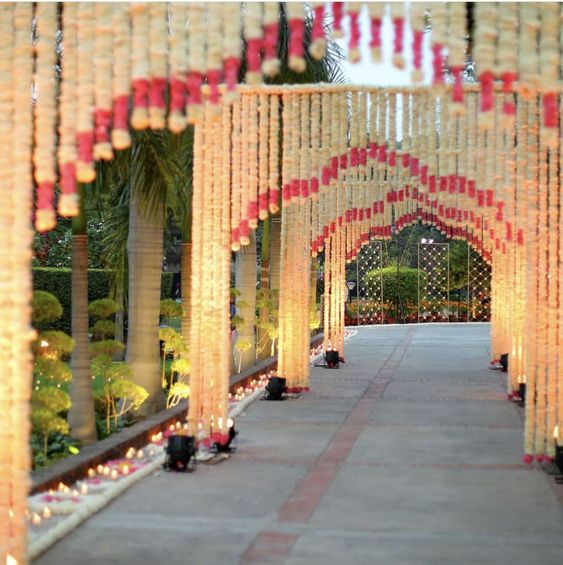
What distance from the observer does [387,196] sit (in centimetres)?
1684

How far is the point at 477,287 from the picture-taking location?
109ft

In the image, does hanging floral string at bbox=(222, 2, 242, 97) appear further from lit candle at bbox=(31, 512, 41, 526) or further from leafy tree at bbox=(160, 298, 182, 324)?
leafy tree at bbox=(160, 298, 182, 324)

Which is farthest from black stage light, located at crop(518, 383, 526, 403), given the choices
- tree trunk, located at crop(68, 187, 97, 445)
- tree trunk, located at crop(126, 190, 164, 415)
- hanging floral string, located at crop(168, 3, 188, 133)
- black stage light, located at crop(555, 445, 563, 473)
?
hanging floral string, located at crop(168, 3, 188, 133)

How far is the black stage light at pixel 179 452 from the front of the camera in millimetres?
9172

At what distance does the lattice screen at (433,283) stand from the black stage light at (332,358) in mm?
13833

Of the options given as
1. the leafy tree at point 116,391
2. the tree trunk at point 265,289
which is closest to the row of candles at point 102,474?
the leafy tree at point 116,391

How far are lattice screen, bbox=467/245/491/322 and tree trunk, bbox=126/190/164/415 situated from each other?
2091 centimetres

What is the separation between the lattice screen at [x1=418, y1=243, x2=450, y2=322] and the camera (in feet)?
109

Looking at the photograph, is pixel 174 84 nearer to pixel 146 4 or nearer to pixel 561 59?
pixel 146 4

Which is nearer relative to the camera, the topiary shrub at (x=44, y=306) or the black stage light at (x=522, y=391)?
the topiary shrub at (x=44, y=306)

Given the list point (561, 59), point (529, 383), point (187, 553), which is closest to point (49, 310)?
point (187, 553)

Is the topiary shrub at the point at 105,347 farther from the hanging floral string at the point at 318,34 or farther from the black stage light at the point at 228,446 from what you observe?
the hanging floral string at the point at 318,34

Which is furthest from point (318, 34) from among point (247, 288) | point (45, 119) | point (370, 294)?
point (370, 294)

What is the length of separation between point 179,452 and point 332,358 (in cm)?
1011
